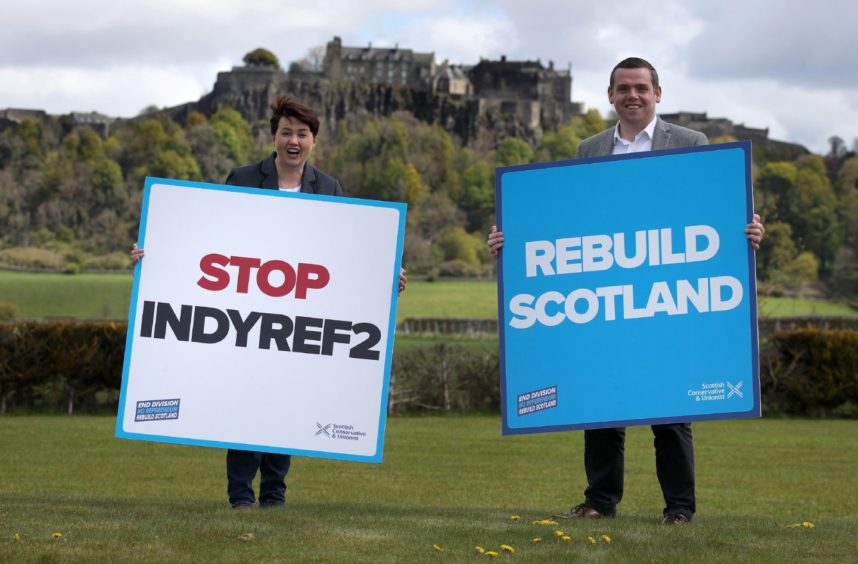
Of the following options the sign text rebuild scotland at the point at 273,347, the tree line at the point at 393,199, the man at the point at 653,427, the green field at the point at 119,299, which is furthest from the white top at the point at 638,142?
the tree line at the point at 393,199

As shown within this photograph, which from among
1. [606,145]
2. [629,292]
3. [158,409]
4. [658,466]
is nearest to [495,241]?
[629,292]

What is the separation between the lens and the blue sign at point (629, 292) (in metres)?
9.79

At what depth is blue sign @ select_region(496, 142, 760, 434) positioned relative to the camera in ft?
32.1

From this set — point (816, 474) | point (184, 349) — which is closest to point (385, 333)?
point (184, 349)

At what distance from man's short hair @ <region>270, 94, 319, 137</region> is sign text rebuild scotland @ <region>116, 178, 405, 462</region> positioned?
23.6 inches

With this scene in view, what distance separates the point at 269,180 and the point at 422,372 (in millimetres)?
27004

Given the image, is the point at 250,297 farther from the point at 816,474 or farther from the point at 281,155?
the point at 816,474

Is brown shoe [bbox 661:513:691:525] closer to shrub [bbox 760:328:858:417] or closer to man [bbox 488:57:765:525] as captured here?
man [bbox 488:57:765:525]

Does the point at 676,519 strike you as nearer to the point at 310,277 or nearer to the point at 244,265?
the point at 310,277

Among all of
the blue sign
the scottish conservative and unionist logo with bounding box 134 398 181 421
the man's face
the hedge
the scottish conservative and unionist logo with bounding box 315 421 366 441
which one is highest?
the hedge

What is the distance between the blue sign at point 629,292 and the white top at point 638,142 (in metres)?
0.21

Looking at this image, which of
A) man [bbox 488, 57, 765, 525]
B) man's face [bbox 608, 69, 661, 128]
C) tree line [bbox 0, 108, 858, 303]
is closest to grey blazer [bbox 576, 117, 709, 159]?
man [bbox 488, 57, 765, 525]

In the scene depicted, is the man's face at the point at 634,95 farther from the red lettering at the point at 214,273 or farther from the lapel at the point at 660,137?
the red lettering at the point at 214,273

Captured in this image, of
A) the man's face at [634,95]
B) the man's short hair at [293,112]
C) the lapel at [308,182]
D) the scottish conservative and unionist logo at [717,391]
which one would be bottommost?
the scottish conservative and unionist logo at [717,391]
